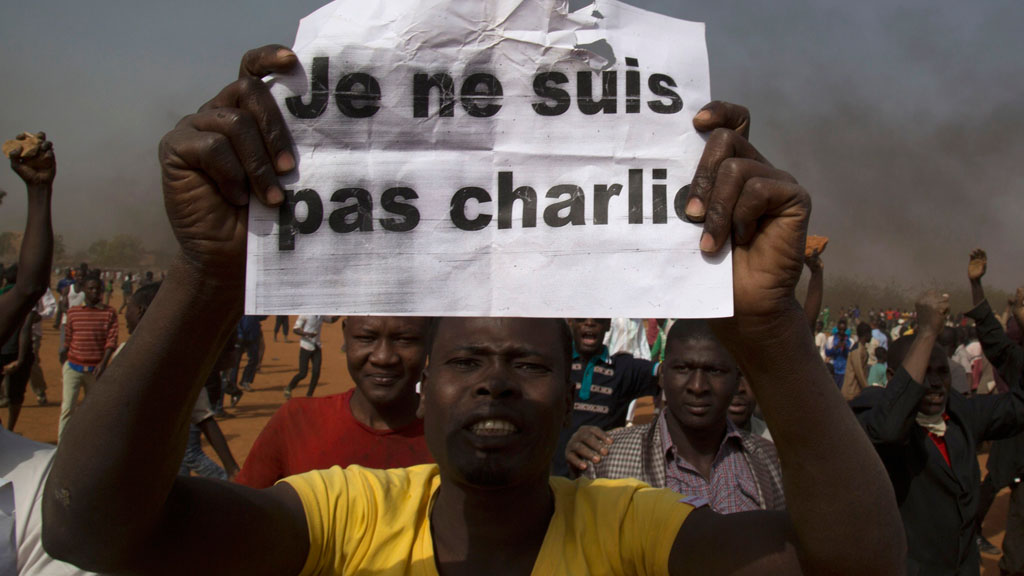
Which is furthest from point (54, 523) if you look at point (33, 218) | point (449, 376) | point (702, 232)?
point (33, 218)

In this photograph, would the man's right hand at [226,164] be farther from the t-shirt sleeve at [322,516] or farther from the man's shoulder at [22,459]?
the man's shoulder at [22,459]

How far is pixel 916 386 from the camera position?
3854mm

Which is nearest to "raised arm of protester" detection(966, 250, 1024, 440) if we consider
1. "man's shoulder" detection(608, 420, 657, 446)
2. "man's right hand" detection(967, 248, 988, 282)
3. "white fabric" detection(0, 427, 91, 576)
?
"man's right hand" detection(967, 248, 988, 282)

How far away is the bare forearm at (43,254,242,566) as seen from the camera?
4.69 ft

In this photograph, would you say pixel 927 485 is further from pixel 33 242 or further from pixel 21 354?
pixel 21 354

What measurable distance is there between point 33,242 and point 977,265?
6.66m

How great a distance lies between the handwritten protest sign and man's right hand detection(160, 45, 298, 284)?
0.12 ft

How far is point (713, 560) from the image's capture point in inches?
66.5

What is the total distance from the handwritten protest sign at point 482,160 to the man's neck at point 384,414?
5.53 feet

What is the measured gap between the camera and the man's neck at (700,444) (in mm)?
3205

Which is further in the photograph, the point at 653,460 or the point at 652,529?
the point at 653,460

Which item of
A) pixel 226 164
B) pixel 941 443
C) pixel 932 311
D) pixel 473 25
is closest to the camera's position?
pixel 226 164

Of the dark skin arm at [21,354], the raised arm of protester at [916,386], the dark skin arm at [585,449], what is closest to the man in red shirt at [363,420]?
the dark skin arm at [585,449]

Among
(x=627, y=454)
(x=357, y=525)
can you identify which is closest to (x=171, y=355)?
(x=357, y=525)
